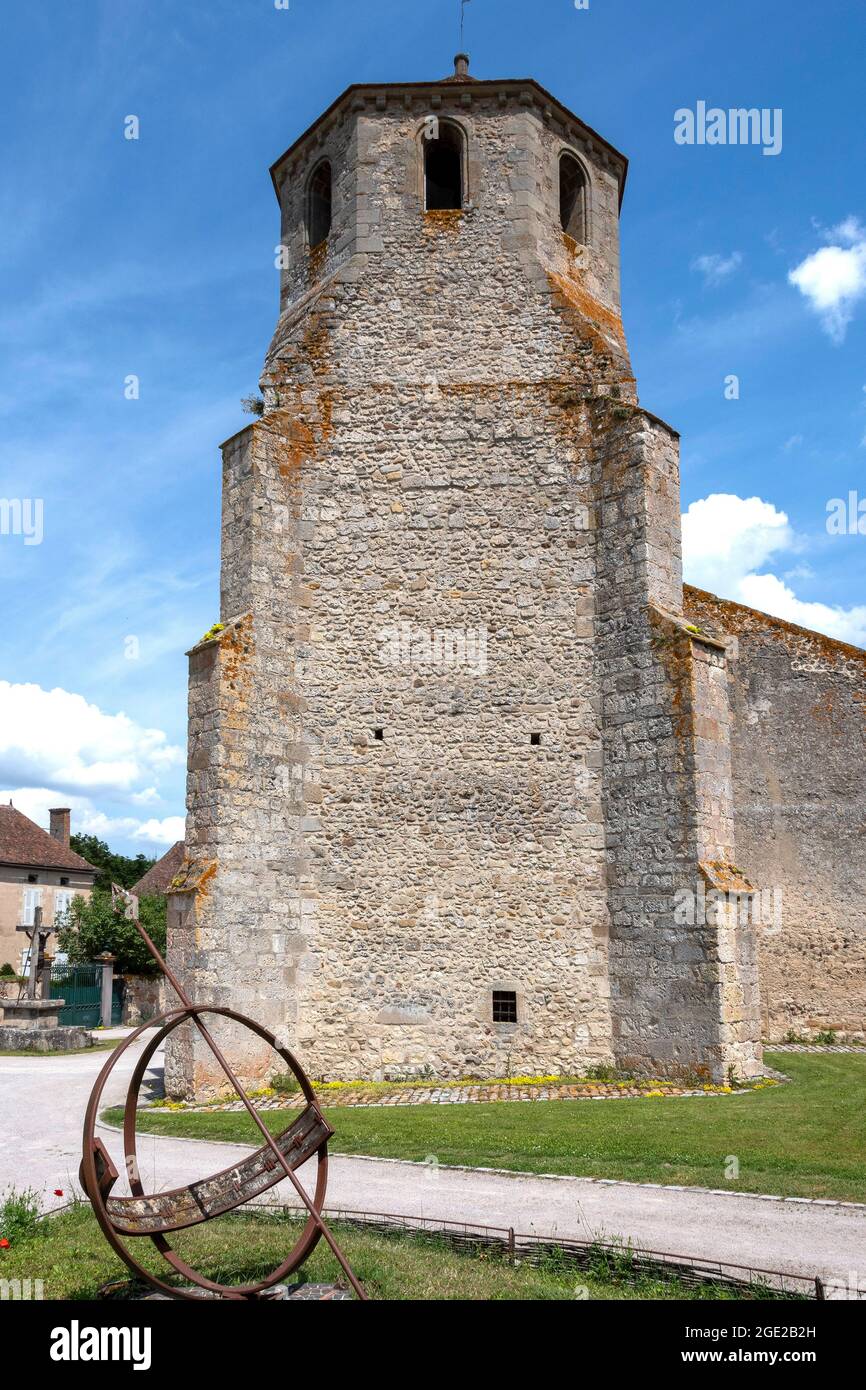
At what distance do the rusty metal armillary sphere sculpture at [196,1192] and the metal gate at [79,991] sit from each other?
20.8 metres

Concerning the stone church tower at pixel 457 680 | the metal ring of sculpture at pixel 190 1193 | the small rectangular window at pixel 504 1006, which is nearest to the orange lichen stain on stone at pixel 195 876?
the stone church tower at pixel 457 680

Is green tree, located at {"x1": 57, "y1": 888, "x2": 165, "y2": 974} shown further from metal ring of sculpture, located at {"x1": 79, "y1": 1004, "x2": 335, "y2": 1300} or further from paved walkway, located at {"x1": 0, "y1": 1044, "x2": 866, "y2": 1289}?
metal ring of sculpture, located at {"x1": 79, "y1": 1004, "x2": 335, "y2": 1300}

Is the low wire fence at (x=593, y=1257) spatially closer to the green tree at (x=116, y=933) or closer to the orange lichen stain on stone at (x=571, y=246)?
the orange lichen stain on stone at (x=571, y=246)

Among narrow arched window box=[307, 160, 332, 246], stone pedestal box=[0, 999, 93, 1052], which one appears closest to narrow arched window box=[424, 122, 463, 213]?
narrow arched window box=[307, 160, 332, 246]

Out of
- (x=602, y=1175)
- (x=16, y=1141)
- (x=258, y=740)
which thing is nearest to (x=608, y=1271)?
(x=602, y=1175)

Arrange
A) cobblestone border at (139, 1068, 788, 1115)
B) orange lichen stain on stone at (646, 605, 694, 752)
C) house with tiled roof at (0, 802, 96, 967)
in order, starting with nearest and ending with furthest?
cobblestone border at (139, 1068, 788, 1115) < orange lichen stain on stone at (646, 605, 694, 752) < house with tiled roof at (0, 802, 96, 967)

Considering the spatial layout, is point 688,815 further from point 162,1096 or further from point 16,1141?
point 16,1141

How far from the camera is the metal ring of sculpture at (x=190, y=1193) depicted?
186 inches

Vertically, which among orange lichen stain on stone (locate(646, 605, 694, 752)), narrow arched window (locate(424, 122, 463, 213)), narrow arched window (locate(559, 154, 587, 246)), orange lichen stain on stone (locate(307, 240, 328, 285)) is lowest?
orange lichen stain on stone (locate(646, 605, 694, 752))

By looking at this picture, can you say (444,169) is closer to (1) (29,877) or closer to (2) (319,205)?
(2) (319,205)

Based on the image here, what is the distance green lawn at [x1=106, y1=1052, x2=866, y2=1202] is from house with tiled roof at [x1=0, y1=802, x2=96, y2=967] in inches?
1124

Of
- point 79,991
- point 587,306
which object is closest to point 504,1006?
point 587,306

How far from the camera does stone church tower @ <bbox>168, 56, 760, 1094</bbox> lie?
12.2m

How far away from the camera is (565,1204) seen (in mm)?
6781
